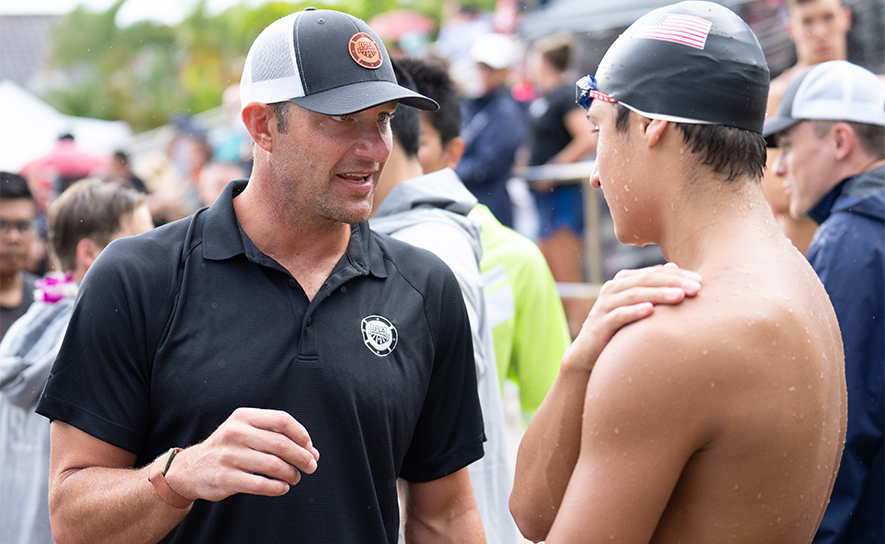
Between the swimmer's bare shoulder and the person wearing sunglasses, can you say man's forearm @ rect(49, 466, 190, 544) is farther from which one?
the person wearing sunglasses

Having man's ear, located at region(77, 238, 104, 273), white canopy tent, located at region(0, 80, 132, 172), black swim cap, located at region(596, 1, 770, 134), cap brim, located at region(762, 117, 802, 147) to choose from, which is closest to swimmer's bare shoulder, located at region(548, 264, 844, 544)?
black swim cap, located at region(596, 1, 770, 134)

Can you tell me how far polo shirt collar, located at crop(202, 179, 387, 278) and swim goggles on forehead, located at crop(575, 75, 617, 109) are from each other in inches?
29.0

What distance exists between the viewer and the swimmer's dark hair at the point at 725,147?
1.81 metres

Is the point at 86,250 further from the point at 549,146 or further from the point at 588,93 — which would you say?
the point at 549,146

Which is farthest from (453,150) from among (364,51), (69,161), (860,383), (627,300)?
(69,161)

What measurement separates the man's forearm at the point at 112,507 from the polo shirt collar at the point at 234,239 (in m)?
0.60

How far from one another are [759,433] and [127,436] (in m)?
1.46

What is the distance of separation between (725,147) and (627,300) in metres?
0.43

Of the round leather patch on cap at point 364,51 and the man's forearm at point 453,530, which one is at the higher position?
the round leather patch on cap at point 364,51

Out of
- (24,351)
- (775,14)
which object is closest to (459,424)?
(24,351)

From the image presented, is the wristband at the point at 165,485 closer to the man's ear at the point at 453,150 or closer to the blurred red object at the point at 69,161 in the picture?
the man's ear at the point at 453,150

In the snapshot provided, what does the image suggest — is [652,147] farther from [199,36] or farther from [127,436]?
[199,36]

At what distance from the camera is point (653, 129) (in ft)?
5.96

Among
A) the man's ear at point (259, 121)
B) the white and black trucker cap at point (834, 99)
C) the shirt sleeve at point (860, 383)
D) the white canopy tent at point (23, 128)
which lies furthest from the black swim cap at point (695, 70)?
the white canopy tent at point (23, 128)
